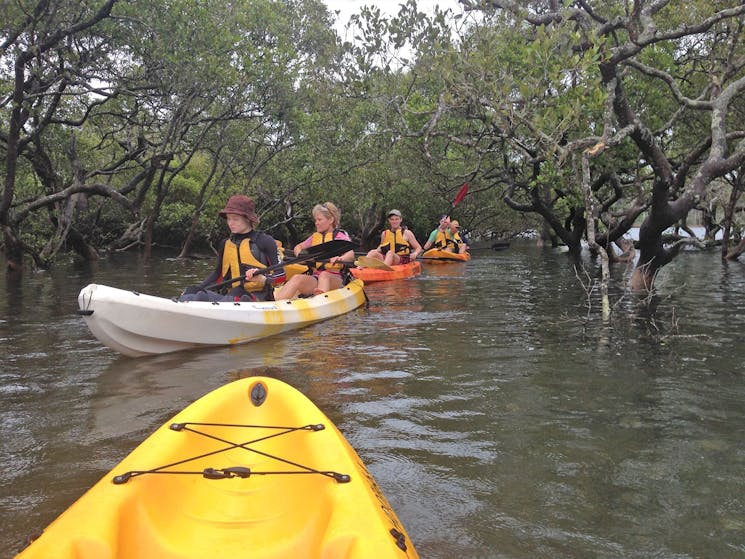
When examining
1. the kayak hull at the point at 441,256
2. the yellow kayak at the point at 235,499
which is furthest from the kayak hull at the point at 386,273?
the yellow kayak at the point at 235,499

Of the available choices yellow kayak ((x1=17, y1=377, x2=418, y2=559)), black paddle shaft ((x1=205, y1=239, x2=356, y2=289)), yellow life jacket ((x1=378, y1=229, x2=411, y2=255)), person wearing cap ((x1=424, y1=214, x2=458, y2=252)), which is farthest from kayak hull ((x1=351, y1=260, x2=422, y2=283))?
yellow kayak ((x1=17, y1=377, x2=418, y2=559))

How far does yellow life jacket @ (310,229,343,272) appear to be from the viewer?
27.5ft

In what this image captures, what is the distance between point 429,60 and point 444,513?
9.18 m

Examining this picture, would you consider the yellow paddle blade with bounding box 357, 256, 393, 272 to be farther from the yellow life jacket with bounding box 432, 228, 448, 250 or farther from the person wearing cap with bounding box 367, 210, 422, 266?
the yellow life jacket with bounding box 432, 228, 448, 250

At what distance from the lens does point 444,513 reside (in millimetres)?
2789

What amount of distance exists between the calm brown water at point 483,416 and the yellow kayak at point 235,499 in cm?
54

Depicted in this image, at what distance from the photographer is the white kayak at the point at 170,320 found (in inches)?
203

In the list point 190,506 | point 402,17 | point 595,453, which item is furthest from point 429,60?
point 190,506

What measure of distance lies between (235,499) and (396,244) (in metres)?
11.1

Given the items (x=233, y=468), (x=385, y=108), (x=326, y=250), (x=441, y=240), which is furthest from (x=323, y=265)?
(x=441, y=240)

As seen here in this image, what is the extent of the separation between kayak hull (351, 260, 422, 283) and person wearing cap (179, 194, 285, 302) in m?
4.97

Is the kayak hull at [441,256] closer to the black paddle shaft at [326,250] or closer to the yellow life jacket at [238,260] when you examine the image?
the black paddle shaft at [326,250]

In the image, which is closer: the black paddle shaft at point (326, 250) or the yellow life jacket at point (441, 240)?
the black paddle shaft at point (326, 250)

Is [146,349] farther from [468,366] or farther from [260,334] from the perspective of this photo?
[468,366]
